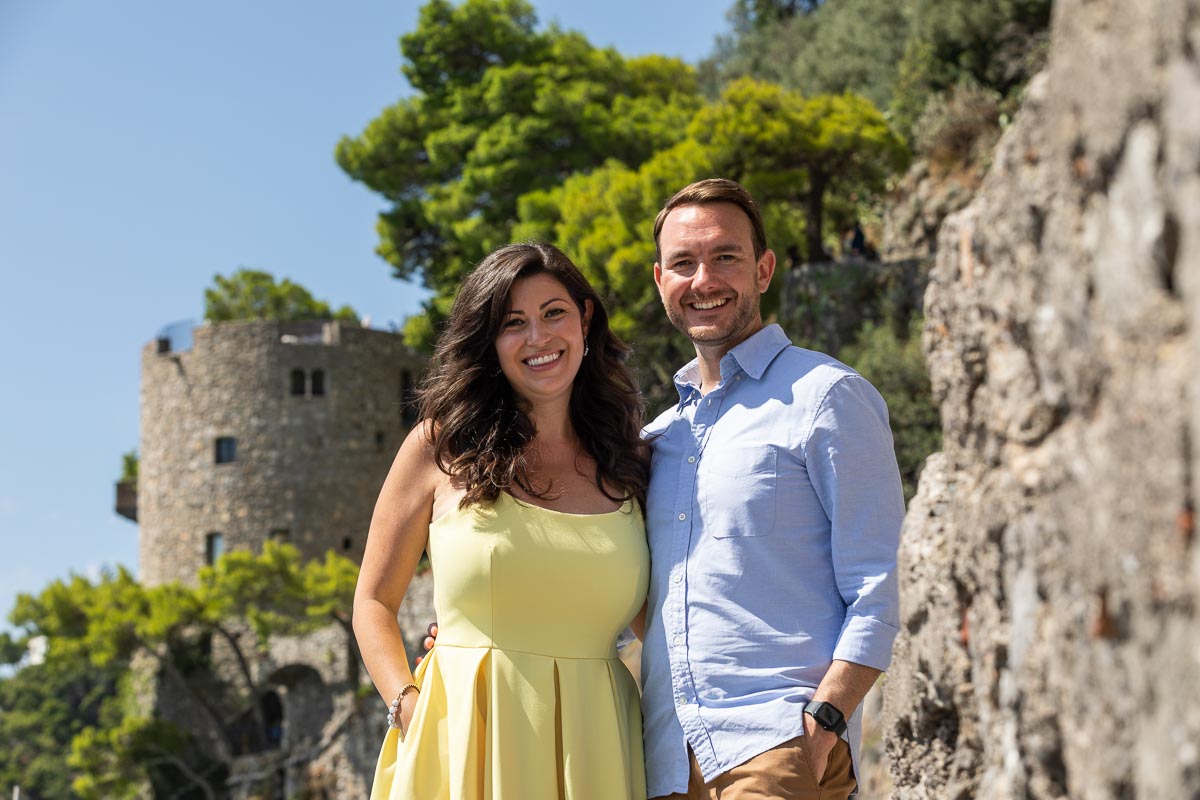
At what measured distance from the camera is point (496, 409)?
10.4 ft

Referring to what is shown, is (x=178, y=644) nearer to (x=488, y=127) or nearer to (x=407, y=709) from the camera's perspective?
(x=488, y=127)

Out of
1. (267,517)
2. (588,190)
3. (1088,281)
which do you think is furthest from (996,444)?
(267,517)

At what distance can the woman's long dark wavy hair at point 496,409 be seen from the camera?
3041 millimetres

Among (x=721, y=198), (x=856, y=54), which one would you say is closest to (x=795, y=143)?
(x=856, y=54)

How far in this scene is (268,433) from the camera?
26.4 meters

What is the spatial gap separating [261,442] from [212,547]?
2364 mm

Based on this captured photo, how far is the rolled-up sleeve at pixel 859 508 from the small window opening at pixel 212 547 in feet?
81.7

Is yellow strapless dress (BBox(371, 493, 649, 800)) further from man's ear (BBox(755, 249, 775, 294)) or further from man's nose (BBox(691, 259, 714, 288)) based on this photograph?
man's ear (BBox(755, 249, 775, 294))

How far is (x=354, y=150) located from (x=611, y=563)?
22.2 metres

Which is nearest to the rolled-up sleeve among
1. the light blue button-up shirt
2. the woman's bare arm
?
the light blue button-up shirt

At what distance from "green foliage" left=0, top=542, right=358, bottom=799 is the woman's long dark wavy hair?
18.1 metres

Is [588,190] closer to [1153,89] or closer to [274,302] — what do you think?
[274,302]

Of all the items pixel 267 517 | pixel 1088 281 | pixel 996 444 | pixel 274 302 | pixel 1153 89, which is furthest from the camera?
pixel 274 302

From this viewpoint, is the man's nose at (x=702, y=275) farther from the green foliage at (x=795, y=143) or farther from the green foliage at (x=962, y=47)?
the green foliage at (x=962, y=47)
